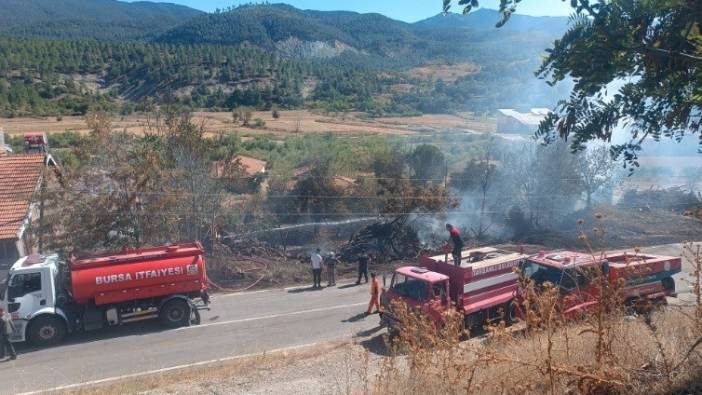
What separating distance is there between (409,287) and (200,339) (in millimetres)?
5095

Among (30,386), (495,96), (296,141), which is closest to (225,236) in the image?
(30,386)

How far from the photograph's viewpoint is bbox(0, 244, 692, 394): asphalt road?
12.3 meters

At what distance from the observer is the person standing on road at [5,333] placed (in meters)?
12.9

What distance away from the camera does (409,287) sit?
13430 mm

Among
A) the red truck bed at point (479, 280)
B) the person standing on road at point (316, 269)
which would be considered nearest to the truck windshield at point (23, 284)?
the person standing on road at point (316, 269)

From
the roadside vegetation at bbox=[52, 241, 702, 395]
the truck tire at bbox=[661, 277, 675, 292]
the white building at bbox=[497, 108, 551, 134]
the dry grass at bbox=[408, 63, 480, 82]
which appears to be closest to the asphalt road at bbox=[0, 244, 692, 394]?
the truck tire at bbox=[661, 277, 675, 292]

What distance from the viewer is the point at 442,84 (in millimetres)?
116000

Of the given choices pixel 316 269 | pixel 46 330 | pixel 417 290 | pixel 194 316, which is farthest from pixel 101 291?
pixel 417 290

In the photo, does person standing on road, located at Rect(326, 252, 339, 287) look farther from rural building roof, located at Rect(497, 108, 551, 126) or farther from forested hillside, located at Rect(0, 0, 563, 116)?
forested hillside, located at Rect(0, 0, 563, 116)

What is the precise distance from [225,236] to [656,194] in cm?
2327

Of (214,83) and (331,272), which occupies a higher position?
(214,83)

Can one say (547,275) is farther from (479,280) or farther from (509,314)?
(479,280)

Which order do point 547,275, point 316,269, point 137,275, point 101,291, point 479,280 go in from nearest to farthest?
1. point 547,275
2. point 479,280
3. point 101,291
4. point 137,275
5. point 316,269

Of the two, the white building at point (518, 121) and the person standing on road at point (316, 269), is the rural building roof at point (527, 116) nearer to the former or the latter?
the white building at point (518, 121)
